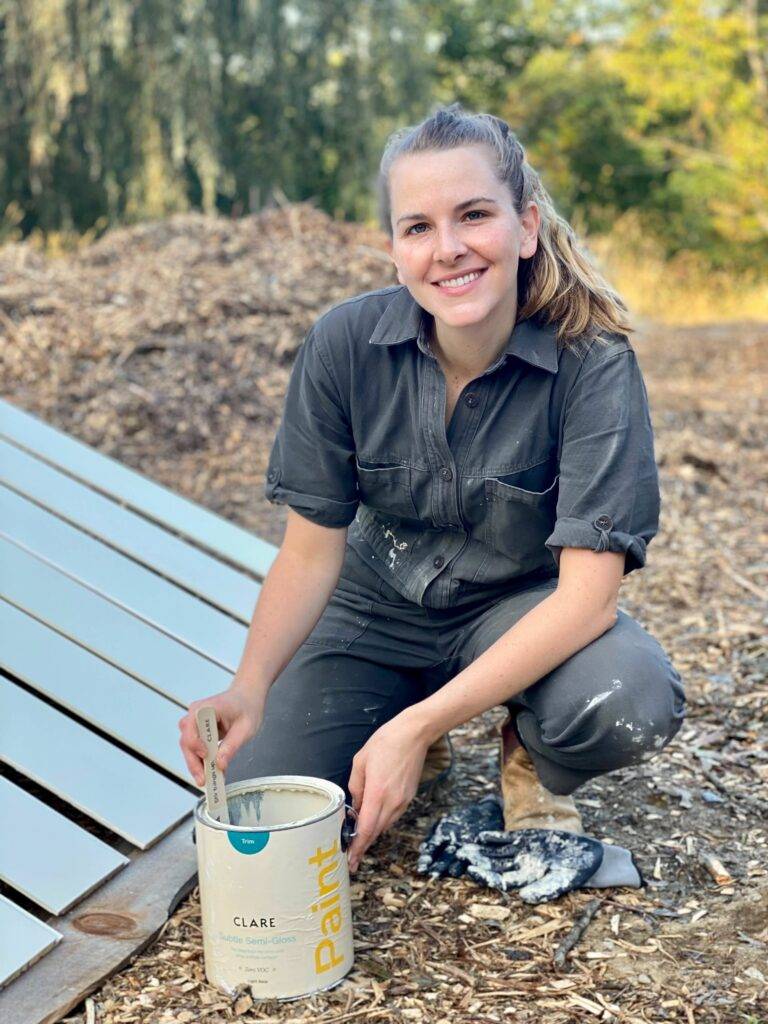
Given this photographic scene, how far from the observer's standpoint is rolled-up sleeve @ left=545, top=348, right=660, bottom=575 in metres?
1.98

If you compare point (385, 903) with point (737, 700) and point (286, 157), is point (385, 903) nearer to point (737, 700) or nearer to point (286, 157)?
point (737, 700)

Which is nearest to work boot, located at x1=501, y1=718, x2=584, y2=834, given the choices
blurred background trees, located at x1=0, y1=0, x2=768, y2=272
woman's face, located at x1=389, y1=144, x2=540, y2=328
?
woman's face, located at x1=389, y1=144, x2=540, y2=328

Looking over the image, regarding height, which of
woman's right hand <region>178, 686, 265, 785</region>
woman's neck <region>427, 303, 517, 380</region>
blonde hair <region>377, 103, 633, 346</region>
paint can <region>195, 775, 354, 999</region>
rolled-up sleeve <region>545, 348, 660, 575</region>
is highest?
blonde hair <region>377, 103, 633, 346</region>

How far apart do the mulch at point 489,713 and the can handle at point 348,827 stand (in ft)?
0.67

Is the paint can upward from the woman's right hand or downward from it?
downward

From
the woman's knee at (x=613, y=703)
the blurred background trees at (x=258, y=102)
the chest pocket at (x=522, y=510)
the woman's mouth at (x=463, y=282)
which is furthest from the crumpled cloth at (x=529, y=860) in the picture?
the blurred background trees at (x=258, y=102)

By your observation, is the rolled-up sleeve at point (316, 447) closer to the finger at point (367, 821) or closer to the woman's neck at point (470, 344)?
the woman's neck at point (470, 344)

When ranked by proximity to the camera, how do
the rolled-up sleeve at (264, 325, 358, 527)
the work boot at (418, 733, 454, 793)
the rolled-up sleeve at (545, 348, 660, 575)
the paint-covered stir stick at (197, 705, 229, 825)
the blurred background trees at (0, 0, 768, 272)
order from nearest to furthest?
the paint-covered stir stick at (197, 705, 229, 825)
the rolled-up sleeve at (545, 348, 660, 575)
the rolled-up sleeve at (264, 325, 358, 527)
the work boot at (418, 733, 454, 793)
the blurred background trees at (0, 0, 768, 272)

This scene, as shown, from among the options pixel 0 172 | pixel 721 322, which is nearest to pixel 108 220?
pixel 0 172

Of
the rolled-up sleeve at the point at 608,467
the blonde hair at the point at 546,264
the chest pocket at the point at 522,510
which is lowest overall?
the chest pocket at the point at 522,510

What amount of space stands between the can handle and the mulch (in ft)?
0.67

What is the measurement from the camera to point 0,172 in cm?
1124

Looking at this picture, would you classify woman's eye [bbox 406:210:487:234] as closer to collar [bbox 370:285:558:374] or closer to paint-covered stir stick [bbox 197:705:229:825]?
collar [bbox 370:285:558:374]

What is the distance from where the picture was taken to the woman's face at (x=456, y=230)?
6.56ft
